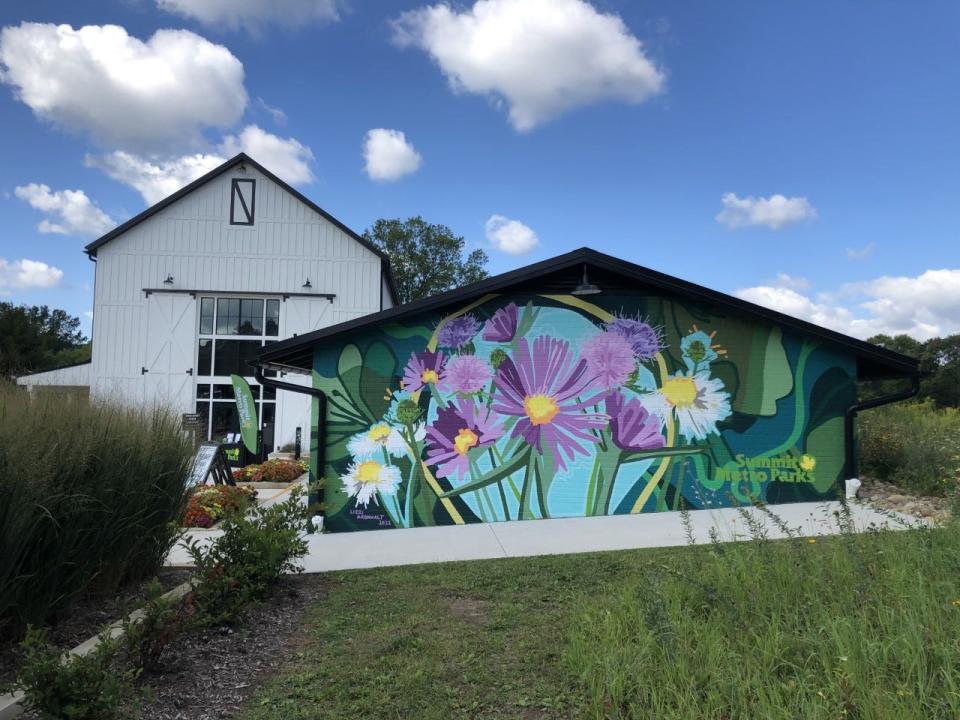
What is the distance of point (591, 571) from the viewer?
6.04 meters

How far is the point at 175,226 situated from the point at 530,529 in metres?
15.8

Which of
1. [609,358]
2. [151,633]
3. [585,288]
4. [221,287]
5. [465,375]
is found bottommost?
[151,633]

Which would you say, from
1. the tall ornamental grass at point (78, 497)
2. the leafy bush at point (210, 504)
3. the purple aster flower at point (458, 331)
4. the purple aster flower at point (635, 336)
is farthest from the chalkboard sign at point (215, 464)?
the purple aster flower at point (635, 336)

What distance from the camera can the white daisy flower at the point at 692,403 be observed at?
366 inches

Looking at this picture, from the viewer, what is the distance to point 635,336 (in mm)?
9320

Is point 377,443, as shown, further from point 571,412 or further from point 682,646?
point 682,646

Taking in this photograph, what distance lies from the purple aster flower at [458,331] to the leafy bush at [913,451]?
7166 mm

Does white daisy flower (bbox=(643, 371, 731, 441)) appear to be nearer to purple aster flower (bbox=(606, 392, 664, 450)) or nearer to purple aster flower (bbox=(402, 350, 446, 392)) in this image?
purple aster flower (bbox=(606, 392, 664, 450))

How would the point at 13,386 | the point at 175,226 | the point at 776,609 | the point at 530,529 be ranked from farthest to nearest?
the point at 175,226
the point at 530,529
the point at 13,386
the point at 776,609

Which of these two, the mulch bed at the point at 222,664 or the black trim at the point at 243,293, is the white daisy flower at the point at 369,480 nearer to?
the mulch bed at the point at 222,664

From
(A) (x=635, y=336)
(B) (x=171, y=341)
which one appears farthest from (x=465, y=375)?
(B) (x=171, y=341)

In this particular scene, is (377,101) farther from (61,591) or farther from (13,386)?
(61,591)

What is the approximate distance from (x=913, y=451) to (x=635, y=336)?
19.4 ft

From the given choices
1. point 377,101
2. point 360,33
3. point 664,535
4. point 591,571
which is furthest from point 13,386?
point 377,101
